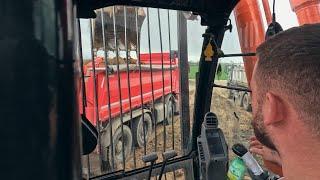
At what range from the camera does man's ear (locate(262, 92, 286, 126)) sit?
751mm

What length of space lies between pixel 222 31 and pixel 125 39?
1952 mm

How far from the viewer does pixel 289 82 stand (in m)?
0.74

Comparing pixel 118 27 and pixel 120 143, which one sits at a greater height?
pixel 118 27

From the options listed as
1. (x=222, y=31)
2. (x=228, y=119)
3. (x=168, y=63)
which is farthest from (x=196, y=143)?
(x=228, y=119)

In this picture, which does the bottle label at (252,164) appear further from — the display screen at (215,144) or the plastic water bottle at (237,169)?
the display screen at (215,144)

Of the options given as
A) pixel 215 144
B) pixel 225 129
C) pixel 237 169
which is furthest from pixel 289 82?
pixel 225 129

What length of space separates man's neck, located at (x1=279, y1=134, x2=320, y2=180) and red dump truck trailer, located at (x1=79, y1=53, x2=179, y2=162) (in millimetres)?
2753

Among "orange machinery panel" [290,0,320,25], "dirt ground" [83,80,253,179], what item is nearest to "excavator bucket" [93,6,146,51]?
"dirt ground" [83,80,253,179]

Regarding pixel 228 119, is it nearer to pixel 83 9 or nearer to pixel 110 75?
pixel 110 75

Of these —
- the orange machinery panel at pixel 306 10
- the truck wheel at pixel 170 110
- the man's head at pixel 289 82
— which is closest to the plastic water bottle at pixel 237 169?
the man's head at pixel 289 82

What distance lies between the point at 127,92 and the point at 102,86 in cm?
26

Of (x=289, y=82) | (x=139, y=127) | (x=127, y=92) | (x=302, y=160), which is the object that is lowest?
(x=139, y=127)

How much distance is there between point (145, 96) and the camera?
13.1 feet

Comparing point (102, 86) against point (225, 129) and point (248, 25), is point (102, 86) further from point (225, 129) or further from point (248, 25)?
point (225, 129)
